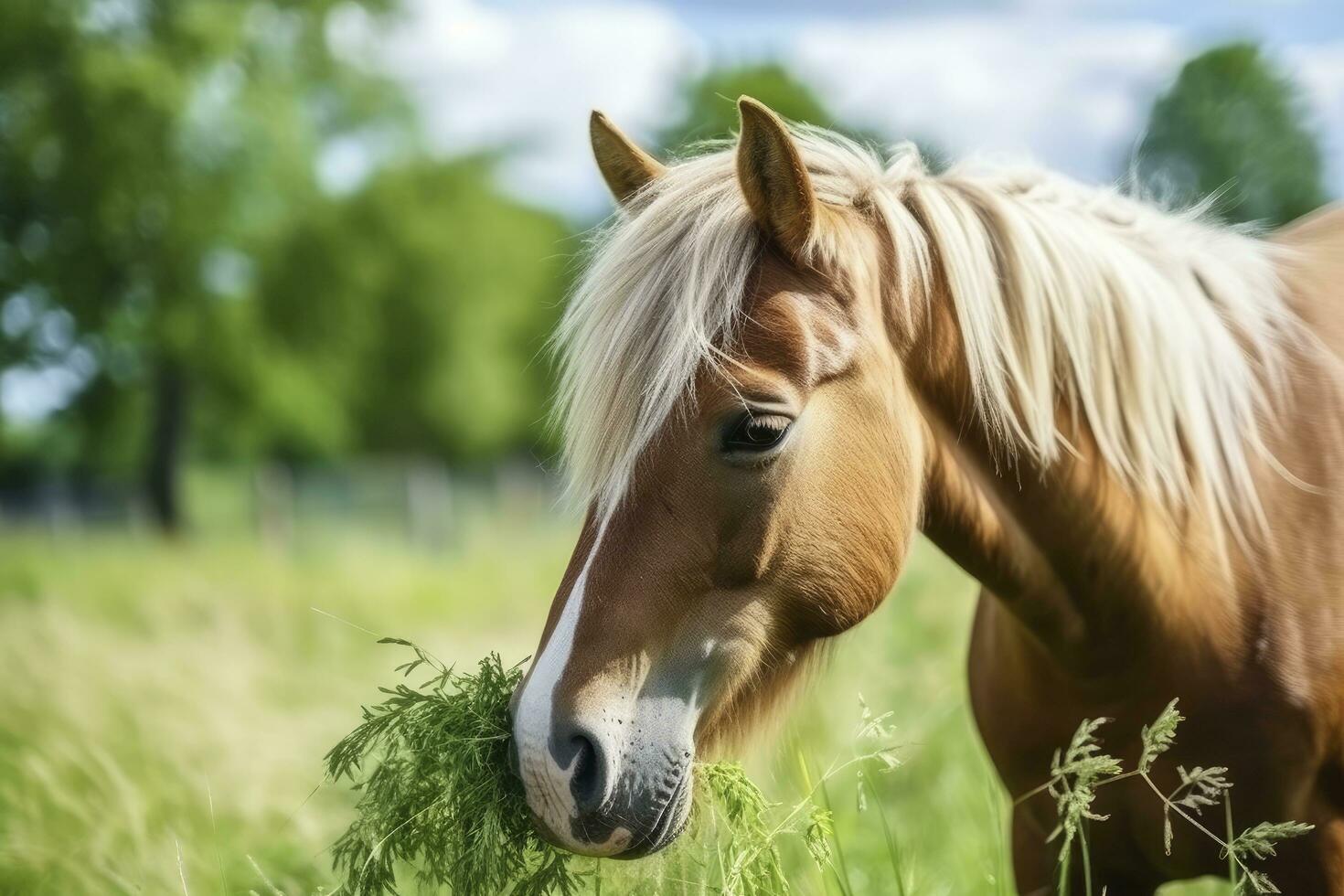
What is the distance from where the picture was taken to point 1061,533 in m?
2.36

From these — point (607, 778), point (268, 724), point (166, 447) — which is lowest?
point (607, 778)

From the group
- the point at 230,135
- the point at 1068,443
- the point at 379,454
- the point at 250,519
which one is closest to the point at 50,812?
the point at 1068,443

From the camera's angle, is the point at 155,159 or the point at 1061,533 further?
the point at 155,159

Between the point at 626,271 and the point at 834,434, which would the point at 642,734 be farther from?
the point at 626,271

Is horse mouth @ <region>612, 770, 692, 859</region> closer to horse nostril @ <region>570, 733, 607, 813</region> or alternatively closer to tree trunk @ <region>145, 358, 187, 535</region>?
horse nostril @ <region>570, 733, 607, 813</region>

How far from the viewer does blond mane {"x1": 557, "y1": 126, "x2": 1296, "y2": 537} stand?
6.74ft

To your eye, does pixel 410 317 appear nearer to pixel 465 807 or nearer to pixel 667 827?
pixel 465 807

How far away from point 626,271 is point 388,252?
20736mm

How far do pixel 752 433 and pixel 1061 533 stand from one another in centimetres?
84

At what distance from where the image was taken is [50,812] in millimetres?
4473

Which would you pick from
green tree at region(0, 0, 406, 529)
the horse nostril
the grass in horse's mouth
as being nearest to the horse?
the horse nostril

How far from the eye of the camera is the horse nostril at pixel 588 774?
5.90 feet

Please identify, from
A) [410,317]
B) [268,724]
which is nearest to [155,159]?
[410,317]

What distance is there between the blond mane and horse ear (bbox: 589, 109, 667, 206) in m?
0.09
